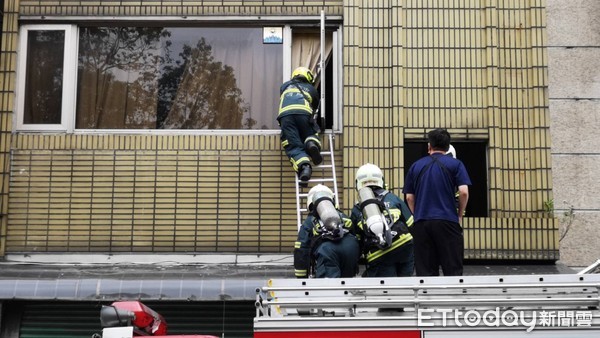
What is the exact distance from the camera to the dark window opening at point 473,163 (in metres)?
10.3

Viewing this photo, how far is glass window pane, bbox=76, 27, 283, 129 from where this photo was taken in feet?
34.9

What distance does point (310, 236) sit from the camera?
7457 mm

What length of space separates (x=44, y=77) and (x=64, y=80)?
11.0 inches

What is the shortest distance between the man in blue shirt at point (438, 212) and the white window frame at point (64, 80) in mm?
4921

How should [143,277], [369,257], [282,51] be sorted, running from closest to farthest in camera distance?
[369,257], [143,277], [282,51]

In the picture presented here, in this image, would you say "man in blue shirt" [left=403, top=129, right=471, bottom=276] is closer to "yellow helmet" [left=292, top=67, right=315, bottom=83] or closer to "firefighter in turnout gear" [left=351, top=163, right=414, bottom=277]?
"firefighter in turnout gear" [left=351, top=163, right=414, bottom=277]

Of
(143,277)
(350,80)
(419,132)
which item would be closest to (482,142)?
(419,132)

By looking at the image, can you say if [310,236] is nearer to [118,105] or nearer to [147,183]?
[147,183]

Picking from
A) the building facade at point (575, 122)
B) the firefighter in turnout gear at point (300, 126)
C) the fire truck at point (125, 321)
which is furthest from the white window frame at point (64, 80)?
the building facade at point (575, 122)

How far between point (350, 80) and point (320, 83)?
39 centimetres

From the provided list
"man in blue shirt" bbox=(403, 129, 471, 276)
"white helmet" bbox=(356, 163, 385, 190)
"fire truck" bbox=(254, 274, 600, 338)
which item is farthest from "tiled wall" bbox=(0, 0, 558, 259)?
"fire truck" bbox=(254, 274, 600, 338)

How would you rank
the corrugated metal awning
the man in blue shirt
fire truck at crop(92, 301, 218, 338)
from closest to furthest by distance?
1. fire truck at crop(92, 301, 218, 338)
2. the man in blue shirt
3. the corrugated metal awning

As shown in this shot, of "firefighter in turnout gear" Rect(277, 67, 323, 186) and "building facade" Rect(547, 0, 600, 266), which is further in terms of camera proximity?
"building facade" Rect(547, 0, 600, 266)

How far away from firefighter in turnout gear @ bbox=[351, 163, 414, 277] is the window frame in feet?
10.2
